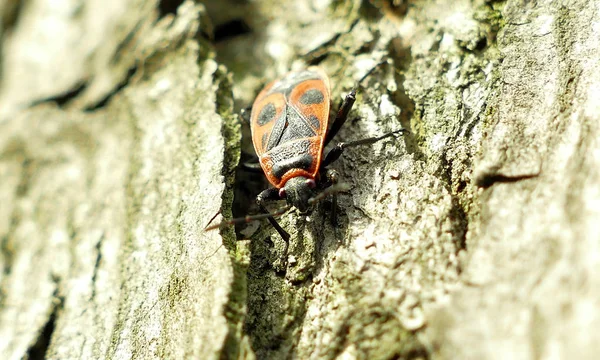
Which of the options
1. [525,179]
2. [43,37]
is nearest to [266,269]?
[525,179]

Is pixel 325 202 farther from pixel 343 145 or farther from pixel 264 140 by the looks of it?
pixel 264 140

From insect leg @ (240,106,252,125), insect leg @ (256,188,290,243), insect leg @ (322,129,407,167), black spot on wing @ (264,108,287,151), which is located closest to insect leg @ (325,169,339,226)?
insect leg @ (322,129,407,167)

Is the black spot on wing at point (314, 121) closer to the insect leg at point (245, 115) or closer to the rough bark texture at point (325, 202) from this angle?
the rough bark texture at point (325, 202)

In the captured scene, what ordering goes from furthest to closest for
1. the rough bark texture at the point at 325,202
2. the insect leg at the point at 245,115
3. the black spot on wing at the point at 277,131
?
the insect leg at the point at 245,115 → the black spot on wing at the point at 277,131 → the rough bark texture at the point at 325,202

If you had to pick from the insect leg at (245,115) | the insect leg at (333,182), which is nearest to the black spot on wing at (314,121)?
the insect leg at (333,182)

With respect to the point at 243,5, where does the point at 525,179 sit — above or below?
below

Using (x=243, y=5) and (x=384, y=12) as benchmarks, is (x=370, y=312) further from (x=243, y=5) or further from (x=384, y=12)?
(x=243, y=5)
